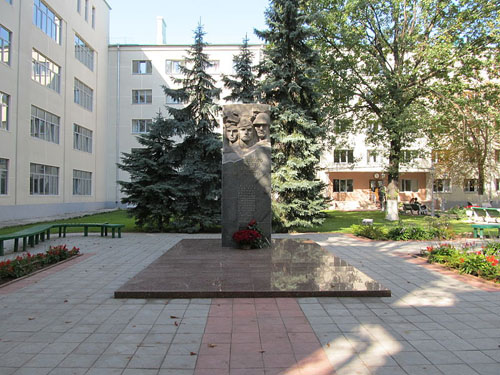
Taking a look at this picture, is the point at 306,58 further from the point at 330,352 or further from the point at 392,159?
the point at 330,352

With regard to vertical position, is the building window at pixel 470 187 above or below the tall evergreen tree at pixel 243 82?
below

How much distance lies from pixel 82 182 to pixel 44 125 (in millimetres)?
6876

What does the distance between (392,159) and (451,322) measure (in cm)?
1811

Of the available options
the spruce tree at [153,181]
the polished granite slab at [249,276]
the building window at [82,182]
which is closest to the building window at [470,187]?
the spruce tree at [153,181]

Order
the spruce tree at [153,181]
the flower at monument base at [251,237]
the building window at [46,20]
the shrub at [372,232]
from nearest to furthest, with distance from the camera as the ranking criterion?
the flower at monument base at [251,237]
the shrub at [372,232]
the spruce tree at [153,181]
the building window at [46,20]

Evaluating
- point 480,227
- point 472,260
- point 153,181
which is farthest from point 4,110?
point 480,227

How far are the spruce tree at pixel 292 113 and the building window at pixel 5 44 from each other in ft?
46.2

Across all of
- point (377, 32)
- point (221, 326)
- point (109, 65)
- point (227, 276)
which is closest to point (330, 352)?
point (221, 326)

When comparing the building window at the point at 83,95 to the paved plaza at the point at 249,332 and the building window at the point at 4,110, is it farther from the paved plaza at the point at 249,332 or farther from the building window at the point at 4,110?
the paved plaza at the point at 249,332

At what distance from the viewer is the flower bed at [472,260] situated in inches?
275

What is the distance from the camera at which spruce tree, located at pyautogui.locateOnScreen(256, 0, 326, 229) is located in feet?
50.1

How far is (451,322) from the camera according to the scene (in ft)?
15.4

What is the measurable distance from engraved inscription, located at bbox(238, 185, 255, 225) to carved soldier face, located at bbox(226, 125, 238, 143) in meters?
1.36

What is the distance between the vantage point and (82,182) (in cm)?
2986
